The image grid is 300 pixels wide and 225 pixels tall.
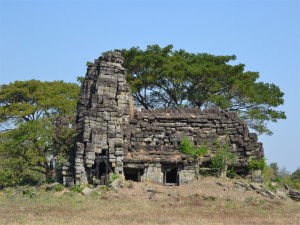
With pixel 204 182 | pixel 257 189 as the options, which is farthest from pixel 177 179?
pixel 257 189

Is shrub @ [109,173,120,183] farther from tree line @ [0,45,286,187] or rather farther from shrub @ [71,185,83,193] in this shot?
tree line @ [0,45,286,187]

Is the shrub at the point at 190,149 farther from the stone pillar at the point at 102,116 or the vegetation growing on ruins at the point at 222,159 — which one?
the stone pillar at the point at 102,116

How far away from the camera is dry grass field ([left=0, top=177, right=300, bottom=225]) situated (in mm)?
15211

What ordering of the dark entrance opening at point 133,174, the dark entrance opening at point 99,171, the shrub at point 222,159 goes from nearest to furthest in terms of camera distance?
the dark entrance opening at point 99,171, the dark entrance opening at point 133,174, the shrub at point 222,159

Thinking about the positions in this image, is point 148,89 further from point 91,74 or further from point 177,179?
point 177,179

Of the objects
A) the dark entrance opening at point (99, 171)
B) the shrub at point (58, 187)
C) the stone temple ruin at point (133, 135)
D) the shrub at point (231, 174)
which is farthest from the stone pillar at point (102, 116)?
the shrub at point (231, 174)

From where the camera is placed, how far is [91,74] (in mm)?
26391

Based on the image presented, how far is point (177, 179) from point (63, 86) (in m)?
16.4

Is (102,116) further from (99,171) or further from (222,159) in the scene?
(222,159)

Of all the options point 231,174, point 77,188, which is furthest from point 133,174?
point 231,174

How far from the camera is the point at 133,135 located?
24297 millimetres

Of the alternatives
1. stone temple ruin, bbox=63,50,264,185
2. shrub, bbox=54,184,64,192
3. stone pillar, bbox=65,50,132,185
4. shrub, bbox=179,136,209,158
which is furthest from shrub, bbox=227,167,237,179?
shrub, bbox=54,184,64,192

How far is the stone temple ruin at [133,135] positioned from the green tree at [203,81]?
10.3 meters

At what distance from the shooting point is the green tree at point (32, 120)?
28.8m
